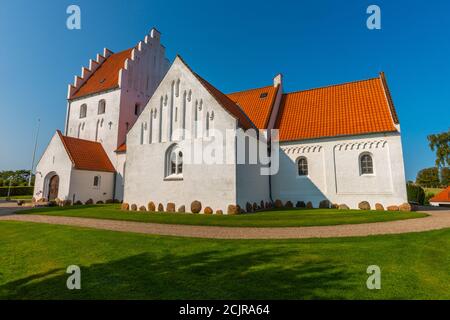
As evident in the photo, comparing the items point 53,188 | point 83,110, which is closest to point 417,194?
point 53,188

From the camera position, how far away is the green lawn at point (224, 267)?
346 centimetres

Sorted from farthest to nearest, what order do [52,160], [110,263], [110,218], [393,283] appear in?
[52,160]
[110,218]
[110,263]
[393,283]

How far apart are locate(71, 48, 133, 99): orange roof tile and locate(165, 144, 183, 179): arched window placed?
46.4ft

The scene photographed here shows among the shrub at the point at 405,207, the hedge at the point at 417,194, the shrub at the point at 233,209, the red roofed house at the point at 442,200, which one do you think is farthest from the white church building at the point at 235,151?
the red roofed house at the point at 442,200

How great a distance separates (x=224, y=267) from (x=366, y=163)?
50.7ft

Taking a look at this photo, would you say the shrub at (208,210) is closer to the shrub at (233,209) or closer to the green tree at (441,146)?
the shrub at (233,209)

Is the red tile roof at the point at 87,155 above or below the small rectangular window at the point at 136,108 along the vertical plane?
below

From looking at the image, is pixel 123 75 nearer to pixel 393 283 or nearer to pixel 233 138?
pixel 233 138

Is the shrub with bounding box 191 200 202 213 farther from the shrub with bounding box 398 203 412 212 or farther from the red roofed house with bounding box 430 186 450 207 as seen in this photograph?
the red roofed house with bounding box 430 186 450 207

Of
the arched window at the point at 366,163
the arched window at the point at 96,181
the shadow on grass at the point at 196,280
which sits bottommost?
the shadow on grass at the point at 196,280

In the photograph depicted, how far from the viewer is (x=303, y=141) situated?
1789 centimetres

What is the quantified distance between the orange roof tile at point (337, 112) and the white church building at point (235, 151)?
74mm
